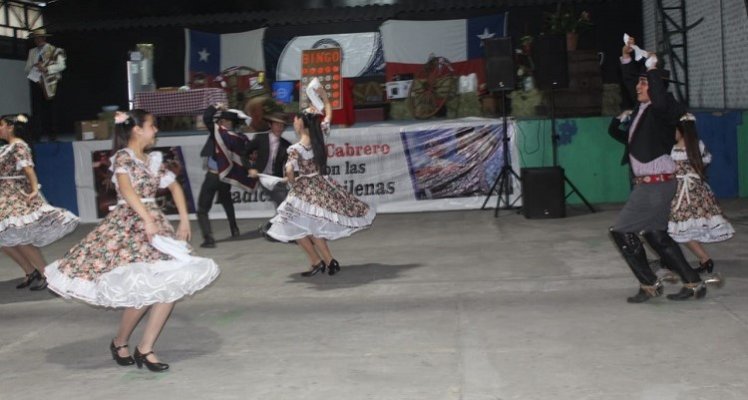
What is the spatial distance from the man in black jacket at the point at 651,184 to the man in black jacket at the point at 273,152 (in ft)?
13.5

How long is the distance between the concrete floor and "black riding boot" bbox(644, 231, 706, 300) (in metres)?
0.15

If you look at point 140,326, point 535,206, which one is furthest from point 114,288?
point 535,206

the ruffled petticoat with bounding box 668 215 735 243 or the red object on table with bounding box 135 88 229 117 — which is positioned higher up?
the red object on table with bounding box 135 88 229 117

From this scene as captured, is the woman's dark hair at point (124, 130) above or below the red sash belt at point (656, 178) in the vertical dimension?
above

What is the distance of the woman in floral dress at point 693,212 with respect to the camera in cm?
873

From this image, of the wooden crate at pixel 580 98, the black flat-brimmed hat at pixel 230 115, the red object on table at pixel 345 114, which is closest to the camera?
the black flat-brimmed hat at pixel 230 115

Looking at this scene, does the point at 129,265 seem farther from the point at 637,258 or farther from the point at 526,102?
the point at 526,102

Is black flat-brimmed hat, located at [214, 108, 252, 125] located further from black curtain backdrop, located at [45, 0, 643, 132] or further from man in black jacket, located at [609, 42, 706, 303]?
black curtain backdrop, located at [45, 0, 643, 132]

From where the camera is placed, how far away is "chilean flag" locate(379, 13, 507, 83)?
2095cm

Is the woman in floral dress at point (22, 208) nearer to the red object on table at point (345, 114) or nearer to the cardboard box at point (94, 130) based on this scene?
the cardboard box at point (94, 130)

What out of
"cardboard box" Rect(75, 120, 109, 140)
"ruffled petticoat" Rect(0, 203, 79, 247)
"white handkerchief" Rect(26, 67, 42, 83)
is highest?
"white handkerchief" Rect(26, 67, 42, 83)

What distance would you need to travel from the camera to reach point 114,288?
6242 millimetres

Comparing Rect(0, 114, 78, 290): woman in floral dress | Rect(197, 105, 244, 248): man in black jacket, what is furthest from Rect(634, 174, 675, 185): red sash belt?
Rect(197, 105, 244, 248): man in black jacket

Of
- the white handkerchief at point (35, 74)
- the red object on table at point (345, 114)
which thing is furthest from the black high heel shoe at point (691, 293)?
the white handkerchief at point (35, 74)
